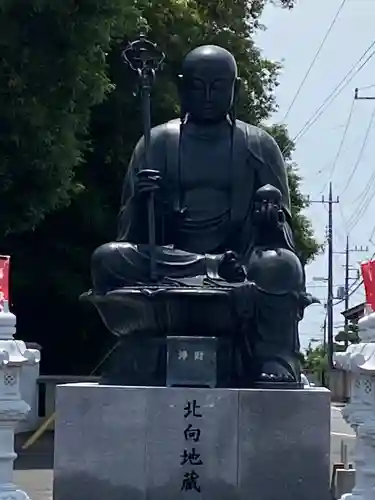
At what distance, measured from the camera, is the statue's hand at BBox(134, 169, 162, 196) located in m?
9.77

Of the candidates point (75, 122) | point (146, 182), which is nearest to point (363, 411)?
point (146, 182)

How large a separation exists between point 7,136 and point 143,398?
24.0 feet

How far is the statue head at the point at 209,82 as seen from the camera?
10367 mm

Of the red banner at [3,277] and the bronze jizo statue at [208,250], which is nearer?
the red banner at [3,277]

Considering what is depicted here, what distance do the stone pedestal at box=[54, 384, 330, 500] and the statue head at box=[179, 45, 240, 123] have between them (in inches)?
101

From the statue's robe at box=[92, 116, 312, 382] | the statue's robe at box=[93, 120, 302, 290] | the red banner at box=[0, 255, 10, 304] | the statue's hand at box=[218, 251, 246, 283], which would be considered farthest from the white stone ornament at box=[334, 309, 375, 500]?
the red banner at box=[0, 255, 10, 304]

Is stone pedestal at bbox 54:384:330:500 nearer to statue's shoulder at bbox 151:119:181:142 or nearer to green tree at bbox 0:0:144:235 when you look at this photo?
statue's shoulder at bbox 151:119:181:142

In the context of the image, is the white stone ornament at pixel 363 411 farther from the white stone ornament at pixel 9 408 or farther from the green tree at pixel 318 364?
the green tree at pixel 318 364

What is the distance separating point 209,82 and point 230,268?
5.29ft

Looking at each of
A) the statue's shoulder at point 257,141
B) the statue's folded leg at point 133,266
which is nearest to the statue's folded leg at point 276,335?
the statue's folded leg at point 133,266

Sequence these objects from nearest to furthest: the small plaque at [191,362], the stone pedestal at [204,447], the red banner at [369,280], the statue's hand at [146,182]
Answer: the stone pedestal at [204,447] < the red banner at [369,280] < the small plaque at [191,362] < the statue's hand at [146,182]

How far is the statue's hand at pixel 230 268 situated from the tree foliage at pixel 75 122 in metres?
6.19

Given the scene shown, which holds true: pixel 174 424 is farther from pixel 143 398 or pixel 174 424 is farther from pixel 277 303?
pixel 277 303

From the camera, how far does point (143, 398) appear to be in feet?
29.0
